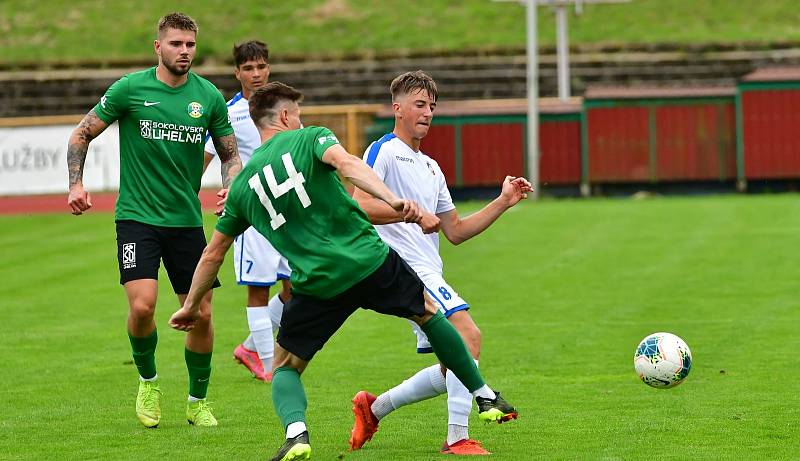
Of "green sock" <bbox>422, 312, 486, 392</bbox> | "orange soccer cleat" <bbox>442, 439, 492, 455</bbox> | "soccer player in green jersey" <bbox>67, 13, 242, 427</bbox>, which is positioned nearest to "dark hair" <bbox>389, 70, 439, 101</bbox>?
"green sock" <bbox>422, 312, 486, 392</bbox>

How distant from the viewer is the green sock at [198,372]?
8617 mm

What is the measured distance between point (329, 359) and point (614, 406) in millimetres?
3194

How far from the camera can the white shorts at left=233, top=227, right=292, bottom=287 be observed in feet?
35.0

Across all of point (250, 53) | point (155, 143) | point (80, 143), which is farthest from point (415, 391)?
point (250, 53)

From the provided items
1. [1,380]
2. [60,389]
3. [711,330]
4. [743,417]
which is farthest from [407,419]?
[711,330]

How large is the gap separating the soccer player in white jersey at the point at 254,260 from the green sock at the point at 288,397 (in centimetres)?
327

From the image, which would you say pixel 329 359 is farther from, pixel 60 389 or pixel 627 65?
pixel 627 65

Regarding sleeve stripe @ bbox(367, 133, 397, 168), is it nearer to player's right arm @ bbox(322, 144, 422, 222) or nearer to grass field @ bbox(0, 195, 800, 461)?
player's right arm @ bbox(322, 144, 422, 222)

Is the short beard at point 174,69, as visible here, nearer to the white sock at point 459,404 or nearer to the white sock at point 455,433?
the white sock at point 459,404

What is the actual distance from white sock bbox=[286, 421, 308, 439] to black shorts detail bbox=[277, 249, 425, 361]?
0.34 m

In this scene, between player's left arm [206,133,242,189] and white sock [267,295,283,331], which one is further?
white sock [267,295,283,331]

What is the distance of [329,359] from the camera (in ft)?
37.6

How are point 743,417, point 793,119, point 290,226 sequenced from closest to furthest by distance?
point 290,226, point 743,417, point 793,119

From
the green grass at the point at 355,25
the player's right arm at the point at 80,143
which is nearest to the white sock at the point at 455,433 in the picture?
the player's right arm at the point at 80,143
